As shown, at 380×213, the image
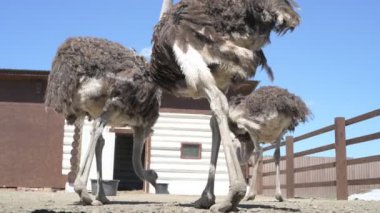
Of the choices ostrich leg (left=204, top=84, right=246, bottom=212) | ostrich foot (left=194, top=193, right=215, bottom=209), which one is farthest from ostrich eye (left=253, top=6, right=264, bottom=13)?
ostrich foot (left=194, top=193, right=215, bottom=209)

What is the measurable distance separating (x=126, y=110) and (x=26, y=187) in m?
12.7

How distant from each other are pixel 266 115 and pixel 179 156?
9.86 meters

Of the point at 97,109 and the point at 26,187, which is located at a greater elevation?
the point at 97,109

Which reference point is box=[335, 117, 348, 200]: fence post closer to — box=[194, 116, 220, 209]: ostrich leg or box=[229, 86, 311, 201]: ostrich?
box=[229, 86, 311, 201]: ostrich

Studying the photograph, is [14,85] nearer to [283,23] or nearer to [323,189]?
[323,189]

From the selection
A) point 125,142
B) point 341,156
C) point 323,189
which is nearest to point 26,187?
point 125,142

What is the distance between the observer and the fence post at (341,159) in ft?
38.1

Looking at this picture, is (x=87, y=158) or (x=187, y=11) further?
(x=87, y=158)

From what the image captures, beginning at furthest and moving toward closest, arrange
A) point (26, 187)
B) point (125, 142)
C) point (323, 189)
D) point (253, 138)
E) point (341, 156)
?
point (125, 142) < point (26, 187) < point (323, 189) < point (341, 156) < point (253, 138)

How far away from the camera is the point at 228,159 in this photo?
4.68 metres

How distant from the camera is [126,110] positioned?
7500 millimetres

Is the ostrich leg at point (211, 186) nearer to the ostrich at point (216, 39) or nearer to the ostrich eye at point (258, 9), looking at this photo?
the ostrich at point (216, 39)

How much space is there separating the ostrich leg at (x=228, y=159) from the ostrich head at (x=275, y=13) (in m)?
1.02

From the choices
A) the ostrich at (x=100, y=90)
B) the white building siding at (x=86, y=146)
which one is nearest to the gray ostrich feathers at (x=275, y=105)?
the ostrich at (x=100, y=90)
